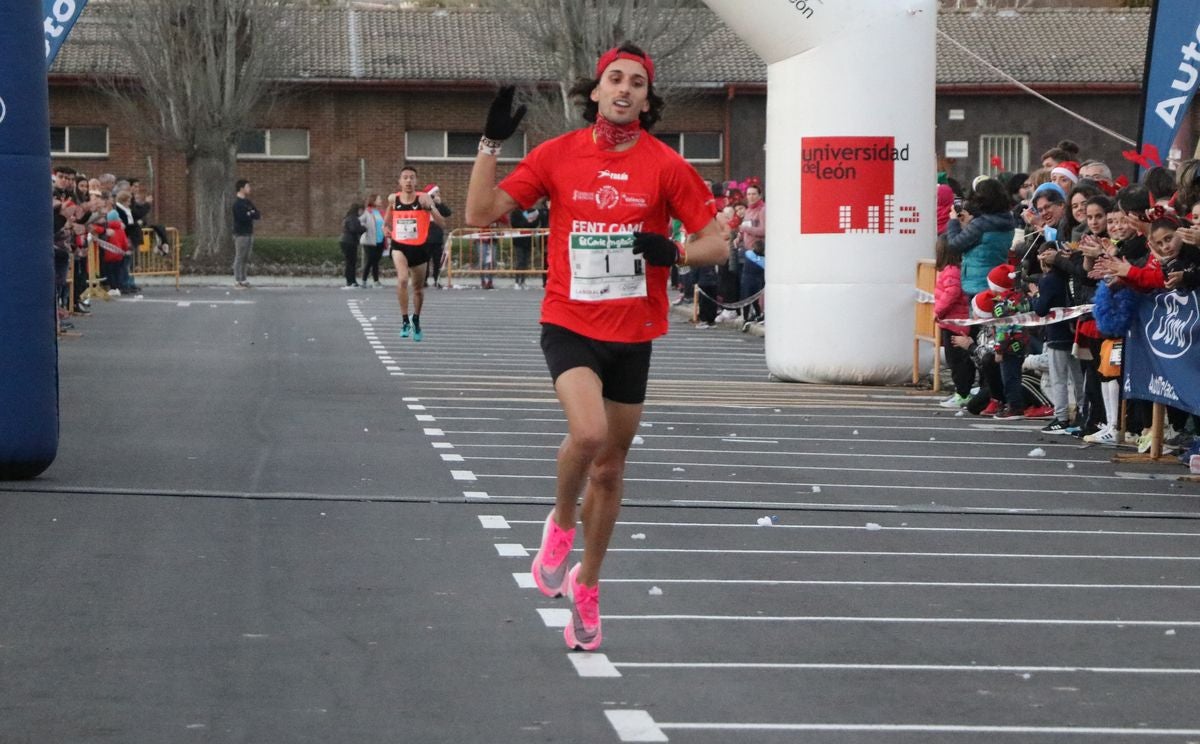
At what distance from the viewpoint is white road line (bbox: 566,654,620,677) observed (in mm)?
6797

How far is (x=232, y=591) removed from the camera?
27.1ft

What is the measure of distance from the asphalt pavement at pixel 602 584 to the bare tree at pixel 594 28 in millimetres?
33408

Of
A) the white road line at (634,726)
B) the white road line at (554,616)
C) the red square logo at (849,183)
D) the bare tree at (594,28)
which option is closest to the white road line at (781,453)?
the red square logo at (849,183)

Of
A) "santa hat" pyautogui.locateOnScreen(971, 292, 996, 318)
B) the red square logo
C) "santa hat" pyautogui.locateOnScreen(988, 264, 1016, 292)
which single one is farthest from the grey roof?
"santa hat" pyautogui.locateOnScreen(988, 264, 1016, 292)

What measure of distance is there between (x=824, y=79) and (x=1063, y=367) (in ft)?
15.1

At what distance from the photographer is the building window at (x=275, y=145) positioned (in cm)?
5588

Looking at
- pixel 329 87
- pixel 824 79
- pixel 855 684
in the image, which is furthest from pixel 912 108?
pixel 329 87

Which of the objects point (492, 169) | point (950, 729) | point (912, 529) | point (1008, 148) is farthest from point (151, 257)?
point (950, 729)

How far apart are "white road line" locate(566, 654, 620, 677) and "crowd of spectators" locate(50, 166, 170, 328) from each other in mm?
16236

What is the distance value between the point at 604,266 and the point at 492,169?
51 centimetres

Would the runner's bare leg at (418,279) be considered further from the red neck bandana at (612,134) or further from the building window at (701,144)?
the building window at (701,144)

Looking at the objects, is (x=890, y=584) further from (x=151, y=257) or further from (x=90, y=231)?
(x=151, y=257)

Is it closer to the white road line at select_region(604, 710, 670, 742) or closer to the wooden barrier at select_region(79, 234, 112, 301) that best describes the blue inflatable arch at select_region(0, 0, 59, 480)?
the white road line at select_region(604, 710, 670, 742)

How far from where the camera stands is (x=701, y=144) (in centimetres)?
5672
